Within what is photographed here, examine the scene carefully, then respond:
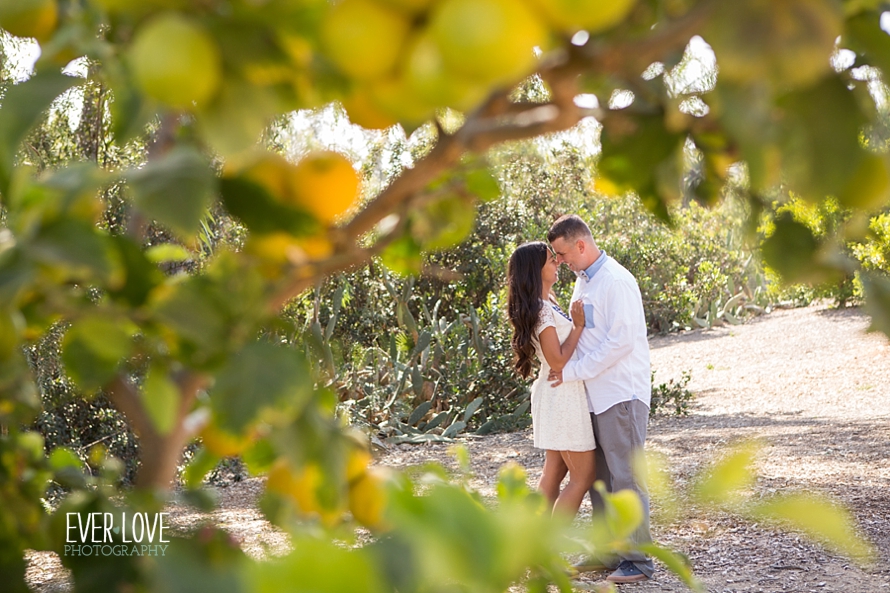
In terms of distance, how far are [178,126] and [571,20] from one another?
0.33 m

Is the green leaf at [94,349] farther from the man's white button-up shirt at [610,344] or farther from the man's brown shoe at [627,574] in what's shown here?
the man's brown shoe at [627,574]

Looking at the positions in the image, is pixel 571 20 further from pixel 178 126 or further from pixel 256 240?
pixel 178 126

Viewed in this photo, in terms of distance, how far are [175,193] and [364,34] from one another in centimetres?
11

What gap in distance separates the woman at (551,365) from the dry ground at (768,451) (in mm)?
507

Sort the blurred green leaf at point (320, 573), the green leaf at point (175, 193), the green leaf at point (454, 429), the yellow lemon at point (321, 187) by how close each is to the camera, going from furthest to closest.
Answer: the green leaf at point (454, 429) → the yellow lemon at point (321, 187) → the green leaf at point (175, 193) → the blurred green leaf at point (320, 573)

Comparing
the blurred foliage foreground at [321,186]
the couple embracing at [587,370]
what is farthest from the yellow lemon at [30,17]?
the couple embracing at [587,370]

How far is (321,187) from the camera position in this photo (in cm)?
46

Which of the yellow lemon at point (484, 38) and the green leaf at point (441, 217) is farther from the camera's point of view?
the green leaf at point (441, 217)

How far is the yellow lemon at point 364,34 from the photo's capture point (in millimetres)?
355

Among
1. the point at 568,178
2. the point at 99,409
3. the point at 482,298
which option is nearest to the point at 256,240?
the point at 99,409

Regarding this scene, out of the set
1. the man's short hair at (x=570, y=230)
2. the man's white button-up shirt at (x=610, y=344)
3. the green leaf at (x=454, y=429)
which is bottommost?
the green leaf at (x=454, y=429)

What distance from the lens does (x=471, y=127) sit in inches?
16.4

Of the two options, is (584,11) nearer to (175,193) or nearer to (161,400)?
(175,193)

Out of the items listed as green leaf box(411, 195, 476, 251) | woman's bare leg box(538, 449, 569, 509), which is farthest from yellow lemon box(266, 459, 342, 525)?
woman's bare leg box(538, 449, 569, 509)
